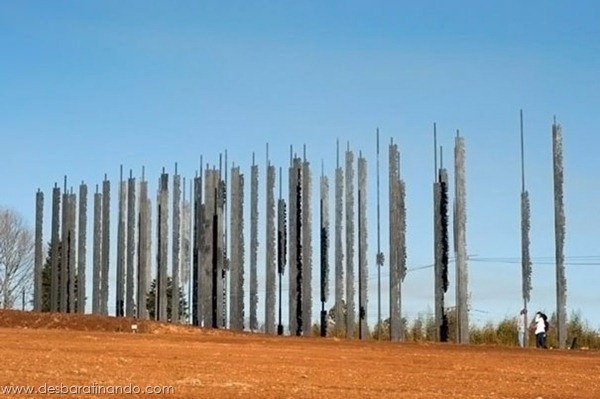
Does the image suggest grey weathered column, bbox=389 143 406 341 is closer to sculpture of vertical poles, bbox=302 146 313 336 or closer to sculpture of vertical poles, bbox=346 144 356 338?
sculpture of vertical poles, bbox=346 144 356 338

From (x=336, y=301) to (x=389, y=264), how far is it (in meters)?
1.41

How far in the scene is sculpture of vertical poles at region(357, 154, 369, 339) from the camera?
24.4 metres

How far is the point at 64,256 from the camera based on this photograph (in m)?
32.4

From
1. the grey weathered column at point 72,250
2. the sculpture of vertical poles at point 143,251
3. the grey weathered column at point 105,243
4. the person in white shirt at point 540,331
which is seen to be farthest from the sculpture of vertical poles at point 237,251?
the grey weathered column at point 72,250

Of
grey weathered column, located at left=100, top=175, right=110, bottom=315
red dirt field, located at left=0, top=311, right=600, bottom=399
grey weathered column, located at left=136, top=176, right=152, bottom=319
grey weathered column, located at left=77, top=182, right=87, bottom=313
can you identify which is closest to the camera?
red dirt field, located at left=0, top=311, right=600, bottom=399

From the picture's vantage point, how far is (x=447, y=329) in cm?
2364

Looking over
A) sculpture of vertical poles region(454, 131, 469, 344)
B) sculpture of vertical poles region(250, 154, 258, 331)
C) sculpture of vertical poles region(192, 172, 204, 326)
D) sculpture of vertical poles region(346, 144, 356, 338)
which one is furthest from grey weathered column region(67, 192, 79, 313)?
sculpture of vertical poles region(454, 131, 469, 344)

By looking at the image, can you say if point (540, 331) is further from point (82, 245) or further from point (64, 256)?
point (64, 256)

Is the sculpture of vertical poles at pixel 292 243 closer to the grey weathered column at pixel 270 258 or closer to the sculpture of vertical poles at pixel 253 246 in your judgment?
the grey weathered column at pixel 270 258

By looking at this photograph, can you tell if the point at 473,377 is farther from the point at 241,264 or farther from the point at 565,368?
the point at 241,264

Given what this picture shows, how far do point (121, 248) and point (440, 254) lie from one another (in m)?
10.3

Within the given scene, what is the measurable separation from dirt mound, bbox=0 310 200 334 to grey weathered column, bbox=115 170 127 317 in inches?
133

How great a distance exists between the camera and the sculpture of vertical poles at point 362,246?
80.0ft

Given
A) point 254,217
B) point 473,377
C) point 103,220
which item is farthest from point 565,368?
point 103,220
